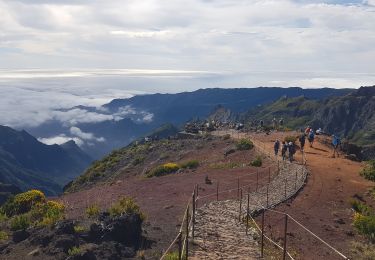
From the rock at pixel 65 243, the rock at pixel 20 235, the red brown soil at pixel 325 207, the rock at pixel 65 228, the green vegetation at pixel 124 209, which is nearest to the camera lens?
the rock at pixel 65 243

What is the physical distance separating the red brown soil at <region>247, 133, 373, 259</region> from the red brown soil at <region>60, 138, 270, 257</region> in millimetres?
3429

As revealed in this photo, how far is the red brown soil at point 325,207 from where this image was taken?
20719 mm

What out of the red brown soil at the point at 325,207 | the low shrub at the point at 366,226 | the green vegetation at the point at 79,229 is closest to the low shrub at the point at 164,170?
the red brown soil at the point at 325,207

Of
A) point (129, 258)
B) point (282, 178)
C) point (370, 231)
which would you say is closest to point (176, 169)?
point (282, 178)

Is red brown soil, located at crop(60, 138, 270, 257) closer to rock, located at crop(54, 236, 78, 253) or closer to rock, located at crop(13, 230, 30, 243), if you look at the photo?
rock, located at crop(54, 236, 78, 253)

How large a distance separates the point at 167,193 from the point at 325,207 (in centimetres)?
885

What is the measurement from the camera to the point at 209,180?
3269 cm

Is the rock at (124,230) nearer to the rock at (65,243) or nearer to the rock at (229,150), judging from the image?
the rock at (65,243)

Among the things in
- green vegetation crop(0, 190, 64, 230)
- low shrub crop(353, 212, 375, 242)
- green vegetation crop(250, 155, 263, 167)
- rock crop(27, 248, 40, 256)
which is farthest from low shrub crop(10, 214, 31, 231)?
green vegetation crop(250, 155, 263, 167)

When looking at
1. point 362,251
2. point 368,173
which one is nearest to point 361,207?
point 362,251

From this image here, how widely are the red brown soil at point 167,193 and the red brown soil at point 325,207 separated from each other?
3.43 metres

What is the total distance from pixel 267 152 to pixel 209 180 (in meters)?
12.3

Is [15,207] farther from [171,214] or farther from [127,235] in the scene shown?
[127,235]

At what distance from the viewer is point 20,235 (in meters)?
21.4
